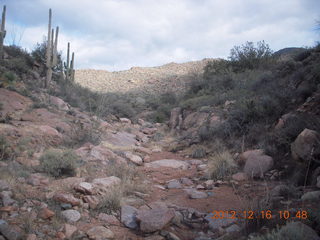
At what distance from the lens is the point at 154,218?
3410mm

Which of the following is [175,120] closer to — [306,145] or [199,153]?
[199,153]

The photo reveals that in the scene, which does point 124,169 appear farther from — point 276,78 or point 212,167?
point 276,78

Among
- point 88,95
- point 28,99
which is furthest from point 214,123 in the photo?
point 88,95

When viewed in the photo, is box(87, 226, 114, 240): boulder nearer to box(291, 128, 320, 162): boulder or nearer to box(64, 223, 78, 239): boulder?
box(64, 223, 78, 239): boulder

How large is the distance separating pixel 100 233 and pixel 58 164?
2.24 metres

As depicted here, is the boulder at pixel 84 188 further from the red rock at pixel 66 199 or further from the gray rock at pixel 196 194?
the gray rock at pixel 196 194

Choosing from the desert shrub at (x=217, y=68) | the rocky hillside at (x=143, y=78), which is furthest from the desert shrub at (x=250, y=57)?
the rocky hillside at (x=143, y=78)

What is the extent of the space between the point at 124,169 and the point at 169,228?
2520 millimetres

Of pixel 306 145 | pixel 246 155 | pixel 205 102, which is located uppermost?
pixel 205 102

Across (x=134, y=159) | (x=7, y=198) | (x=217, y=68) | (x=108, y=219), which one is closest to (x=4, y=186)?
(x=7, y=198)

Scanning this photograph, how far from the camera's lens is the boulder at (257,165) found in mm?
5289

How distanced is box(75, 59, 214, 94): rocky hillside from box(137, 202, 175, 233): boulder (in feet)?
72.2

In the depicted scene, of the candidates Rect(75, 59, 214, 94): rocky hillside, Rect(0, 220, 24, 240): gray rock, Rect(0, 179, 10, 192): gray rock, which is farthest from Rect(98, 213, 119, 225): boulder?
Rect(75, 59, 214, 94): rocky hillside

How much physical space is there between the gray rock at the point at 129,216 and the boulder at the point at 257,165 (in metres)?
2.64
